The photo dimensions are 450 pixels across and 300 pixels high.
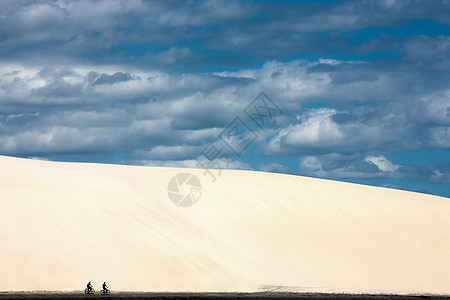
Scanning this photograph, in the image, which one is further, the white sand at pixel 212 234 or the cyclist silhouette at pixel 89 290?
the white sand at pixel 212 234

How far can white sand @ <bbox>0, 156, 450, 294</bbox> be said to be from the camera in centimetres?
3747

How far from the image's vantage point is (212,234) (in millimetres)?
45844

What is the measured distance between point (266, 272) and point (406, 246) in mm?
13761

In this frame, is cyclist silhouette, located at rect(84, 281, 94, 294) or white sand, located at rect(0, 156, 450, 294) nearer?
cyclist silhouette, located at rect(84, 281, 94, 294)

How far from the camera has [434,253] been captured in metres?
50.6

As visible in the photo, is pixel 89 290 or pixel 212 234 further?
pixel 212 234

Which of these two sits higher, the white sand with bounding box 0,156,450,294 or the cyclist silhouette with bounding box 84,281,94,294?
the white sand with bounding box 0,156,450,294

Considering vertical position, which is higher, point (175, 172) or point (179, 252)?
point (175, 172)

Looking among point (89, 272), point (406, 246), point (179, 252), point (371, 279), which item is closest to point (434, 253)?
point (406, 246)

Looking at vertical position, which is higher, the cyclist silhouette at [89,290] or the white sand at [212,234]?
the white sand at [212,234]

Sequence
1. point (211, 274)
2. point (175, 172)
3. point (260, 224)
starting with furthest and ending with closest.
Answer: point (175, 172) → point (260, 224) → point (211, 274)

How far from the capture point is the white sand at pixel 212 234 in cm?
3747

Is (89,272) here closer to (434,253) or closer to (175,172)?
(175,172)

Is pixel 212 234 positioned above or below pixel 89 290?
above
